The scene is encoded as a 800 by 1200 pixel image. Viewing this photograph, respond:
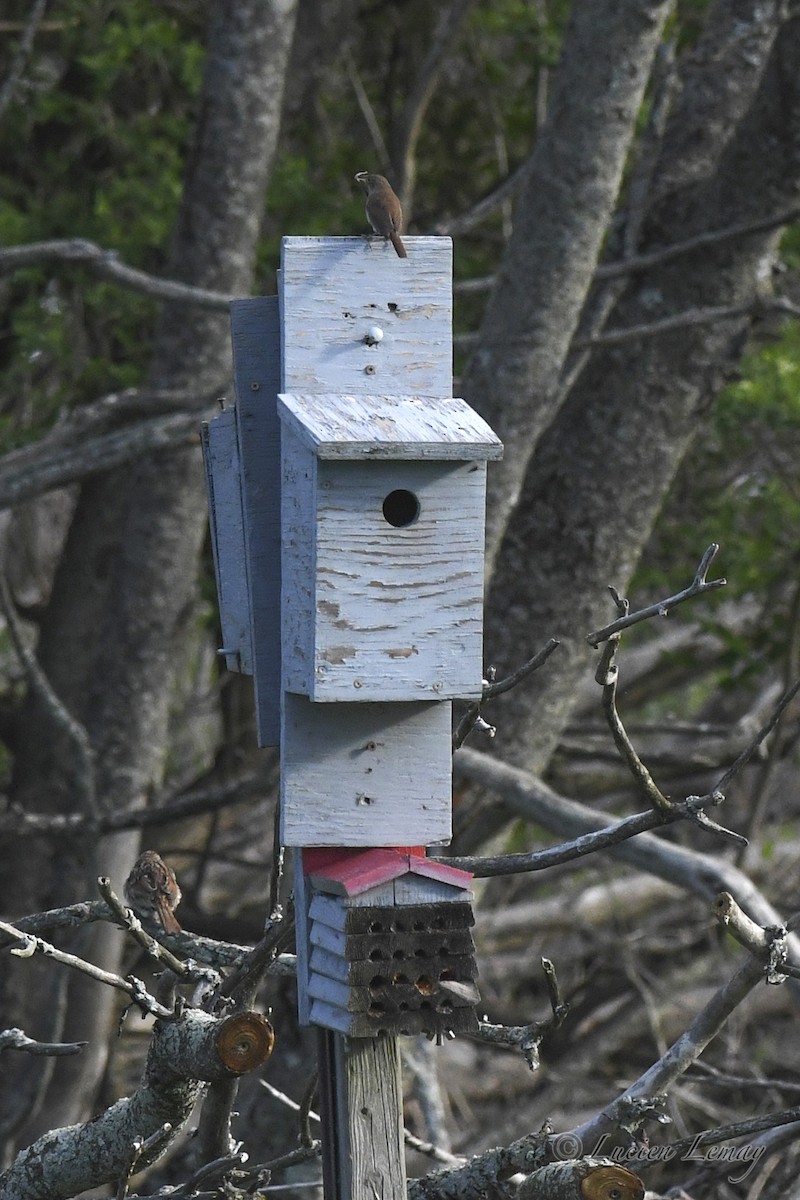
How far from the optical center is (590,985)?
8.62 m

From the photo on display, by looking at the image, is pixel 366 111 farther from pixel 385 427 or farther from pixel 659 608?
pixel 659 608

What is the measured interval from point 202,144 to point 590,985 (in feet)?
15.5

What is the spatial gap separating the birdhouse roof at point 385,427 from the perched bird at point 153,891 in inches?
38.0

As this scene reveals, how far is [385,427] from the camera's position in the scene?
240cm

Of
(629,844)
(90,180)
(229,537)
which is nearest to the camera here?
(229,537)

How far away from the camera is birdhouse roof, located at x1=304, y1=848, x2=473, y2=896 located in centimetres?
237

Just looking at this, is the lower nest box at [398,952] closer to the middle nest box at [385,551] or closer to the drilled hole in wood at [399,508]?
the middle nest box at [385,551]

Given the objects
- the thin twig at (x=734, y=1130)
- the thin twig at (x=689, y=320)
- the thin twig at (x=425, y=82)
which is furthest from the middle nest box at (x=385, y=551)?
the thin twig at (x=425, y=82)

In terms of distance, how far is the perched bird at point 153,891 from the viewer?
302cm

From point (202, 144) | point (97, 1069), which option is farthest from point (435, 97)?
point (97, 1069)

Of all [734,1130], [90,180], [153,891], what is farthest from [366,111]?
[734,1130]

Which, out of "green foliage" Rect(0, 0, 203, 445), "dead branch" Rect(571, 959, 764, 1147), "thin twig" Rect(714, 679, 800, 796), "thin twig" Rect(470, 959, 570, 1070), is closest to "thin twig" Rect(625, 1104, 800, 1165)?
"dead branch" Rect(571, 959, 764, 1147)

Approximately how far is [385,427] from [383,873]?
0.64 meters

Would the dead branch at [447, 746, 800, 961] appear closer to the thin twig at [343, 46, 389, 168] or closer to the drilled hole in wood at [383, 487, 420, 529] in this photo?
the drilled hole in wood at [383, 487, 420, 529]
